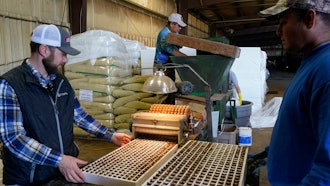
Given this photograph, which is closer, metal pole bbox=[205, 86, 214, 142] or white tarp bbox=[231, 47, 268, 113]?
metal pole bbox=[205, 86, 214, 142]

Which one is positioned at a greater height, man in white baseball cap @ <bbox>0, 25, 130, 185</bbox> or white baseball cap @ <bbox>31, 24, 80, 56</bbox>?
white baseball cap @ <bbox>31, 24, 80, 56</bbox>

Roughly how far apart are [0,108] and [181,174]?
913mm

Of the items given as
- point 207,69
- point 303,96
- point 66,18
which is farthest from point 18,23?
point 303,96

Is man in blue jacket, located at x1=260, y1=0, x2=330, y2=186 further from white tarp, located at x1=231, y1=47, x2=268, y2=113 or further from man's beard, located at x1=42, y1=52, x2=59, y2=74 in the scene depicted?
white tarp, located at x1=231, y1=47, x2=268, y2=113

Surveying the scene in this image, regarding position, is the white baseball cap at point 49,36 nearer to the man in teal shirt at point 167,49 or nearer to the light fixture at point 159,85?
the light fixture at point 159,85

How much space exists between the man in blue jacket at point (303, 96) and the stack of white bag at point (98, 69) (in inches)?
110

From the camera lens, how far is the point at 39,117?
1371mm

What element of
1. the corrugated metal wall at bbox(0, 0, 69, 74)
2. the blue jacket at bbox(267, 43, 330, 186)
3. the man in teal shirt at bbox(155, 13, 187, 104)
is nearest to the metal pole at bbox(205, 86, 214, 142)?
the blue jacket at bbox(267, 43, 330, 186)

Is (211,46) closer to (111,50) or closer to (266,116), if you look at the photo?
(111,50)

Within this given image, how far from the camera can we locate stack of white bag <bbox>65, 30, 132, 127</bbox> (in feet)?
11.7

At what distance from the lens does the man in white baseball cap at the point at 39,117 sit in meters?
1.28

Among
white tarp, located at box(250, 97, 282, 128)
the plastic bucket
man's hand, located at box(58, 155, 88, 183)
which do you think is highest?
man's hand, located at box(58, 155, 88, 183)

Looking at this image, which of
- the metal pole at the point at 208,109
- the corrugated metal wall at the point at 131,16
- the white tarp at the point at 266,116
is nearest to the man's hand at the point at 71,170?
the metal pole at the point at 208,109

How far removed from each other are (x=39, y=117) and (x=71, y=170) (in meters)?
0.34
